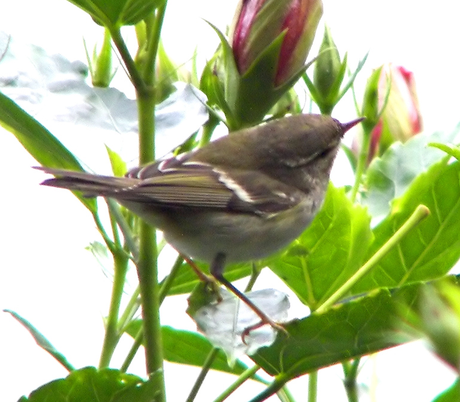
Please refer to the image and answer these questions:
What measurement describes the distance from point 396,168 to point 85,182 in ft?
1.60

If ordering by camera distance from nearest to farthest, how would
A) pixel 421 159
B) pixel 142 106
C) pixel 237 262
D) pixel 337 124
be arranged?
pixel 142 106 < pixel 421 159 < pixel 237 262 < pixel 337 124

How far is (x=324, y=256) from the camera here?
1.04 metres

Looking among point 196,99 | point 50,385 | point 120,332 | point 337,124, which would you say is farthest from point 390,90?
point 50,385

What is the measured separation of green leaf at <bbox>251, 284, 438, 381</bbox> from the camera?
75 cm

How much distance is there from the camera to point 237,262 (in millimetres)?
1241

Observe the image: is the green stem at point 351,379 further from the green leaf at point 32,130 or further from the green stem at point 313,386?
the green leaf at point 32,130

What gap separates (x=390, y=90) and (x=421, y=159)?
122 mm

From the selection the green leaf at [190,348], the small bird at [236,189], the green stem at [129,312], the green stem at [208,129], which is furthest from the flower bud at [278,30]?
the green leaf at [190,348]

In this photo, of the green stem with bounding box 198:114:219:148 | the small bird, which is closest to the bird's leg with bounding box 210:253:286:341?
the small bird

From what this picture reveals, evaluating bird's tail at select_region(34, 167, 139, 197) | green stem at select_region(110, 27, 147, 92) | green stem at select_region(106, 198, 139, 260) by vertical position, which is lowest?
green stem at select_region(106, 198, 139, 260)

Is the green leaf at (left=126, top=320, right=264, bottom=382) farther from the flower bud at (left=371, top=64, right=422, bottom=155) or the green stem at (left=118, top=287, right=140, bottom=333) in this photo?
the flower bud at (left=371, top=64, right=422, bottom=155)

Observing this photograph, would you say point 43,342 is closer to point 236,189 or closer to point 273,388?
point 273,388

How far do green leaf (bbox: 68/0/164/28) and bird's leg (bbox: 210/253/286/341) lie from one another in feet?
1.30

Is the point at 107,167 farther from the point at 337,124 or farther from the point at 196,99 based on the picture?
the point at 337,124
